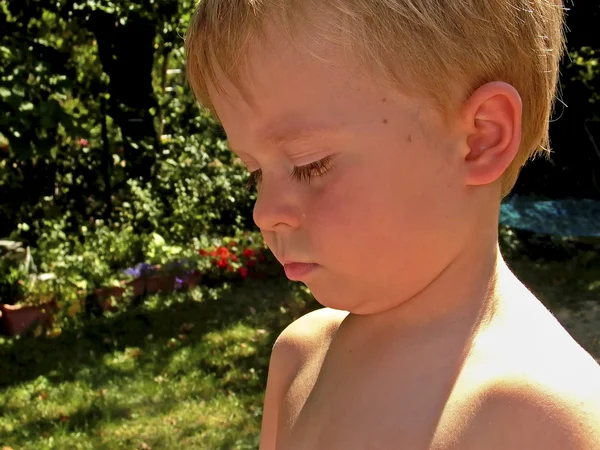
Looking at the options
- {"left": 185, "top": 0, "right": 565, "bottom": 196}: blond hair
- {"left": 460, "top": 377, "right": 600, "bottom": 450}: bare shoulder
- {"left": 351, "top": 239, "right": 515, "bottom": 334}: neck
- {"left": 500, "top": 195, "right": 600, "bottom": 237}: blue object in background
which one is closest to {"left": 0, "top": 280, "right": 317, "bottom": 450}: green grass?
{"left": 500, "top": 195, "right": 600, "bottom": 237}: blue object in background

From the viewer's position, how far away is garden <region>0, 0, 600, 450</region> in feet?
14.7

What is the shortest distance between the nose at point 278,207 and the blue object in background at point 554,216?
21.1ft

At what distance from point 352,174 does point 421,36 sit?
0.75 ft

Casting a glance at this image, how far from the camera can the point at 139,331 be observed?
5500mm

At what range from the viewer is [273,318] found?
224 inches

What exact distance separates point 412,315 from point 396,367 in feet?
0.30

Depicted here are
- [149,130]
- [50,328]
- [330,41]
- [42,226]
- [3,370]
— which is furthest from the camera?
[149,130]

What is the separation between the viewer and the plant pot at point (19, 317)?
5441 millimetres

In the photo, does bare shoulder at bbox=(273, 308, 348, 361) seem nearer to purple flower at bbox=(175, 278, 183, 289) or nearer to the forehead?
the forehead

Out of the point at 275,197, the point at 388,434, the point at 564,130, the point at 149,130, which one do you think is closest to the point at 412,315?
the point at 388,434

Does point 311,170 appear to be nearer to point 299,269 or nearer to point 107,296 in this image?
point 299,269

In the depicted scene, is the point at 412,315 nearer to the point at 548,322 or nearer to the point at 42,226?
the point at 548,322

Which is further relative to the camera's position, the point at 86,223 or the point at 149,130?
the point at 149,130

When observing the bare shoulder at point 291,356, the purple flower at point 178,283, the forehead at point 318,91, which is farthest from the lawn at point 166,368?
the forehead at point 318,91
